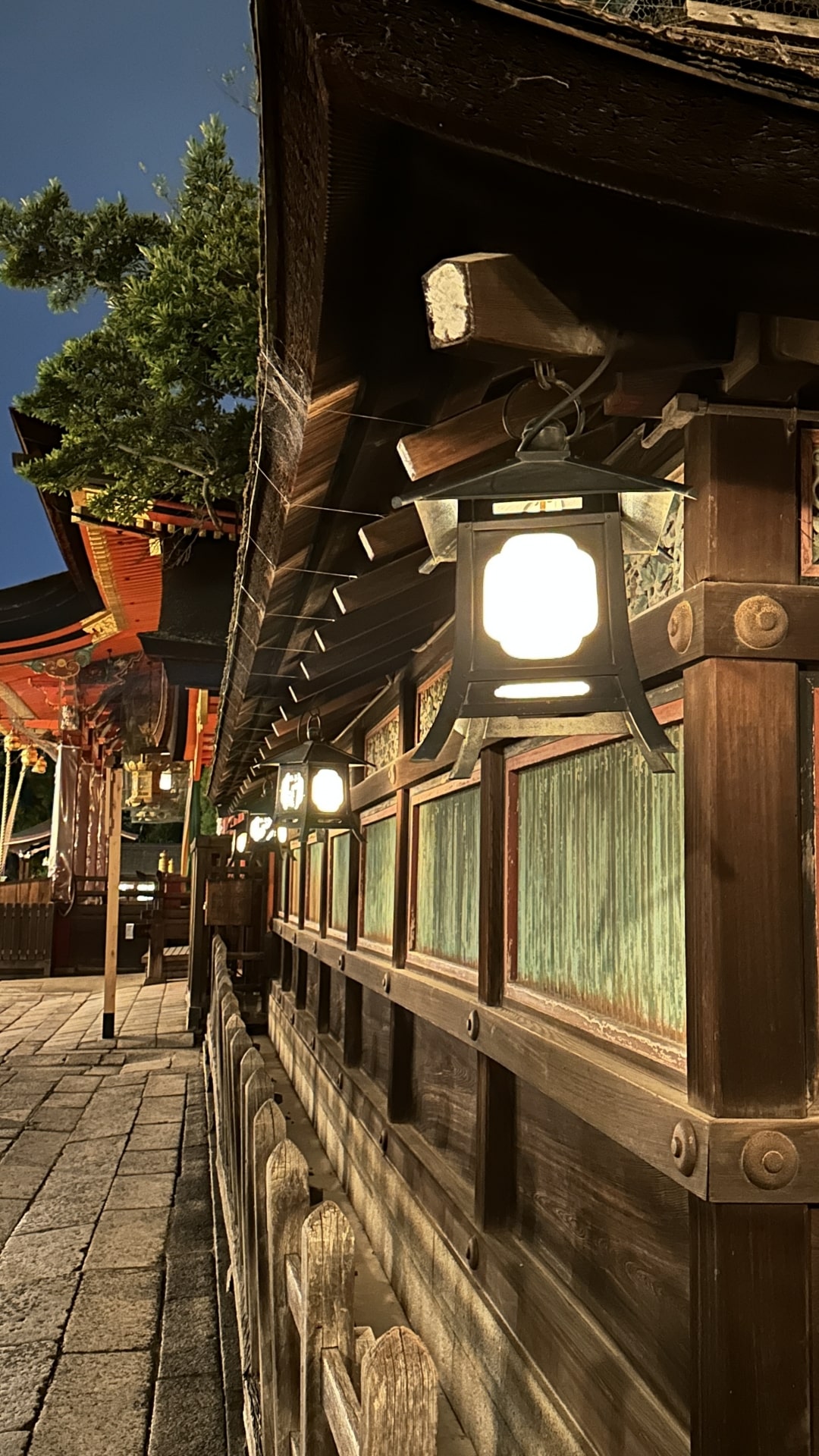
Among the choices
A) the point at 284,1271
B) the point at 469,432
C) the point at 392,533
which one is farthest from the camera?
the point at 392,533

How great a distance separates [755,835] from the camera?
2.39m

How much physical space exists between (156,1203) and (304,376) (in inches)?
277

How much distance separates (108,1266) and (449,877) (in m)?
3.56

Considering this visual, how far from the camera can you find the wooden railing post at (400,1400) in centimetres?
189

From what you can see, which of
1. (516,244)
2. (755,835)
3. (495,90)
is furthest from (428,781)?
(495,90)

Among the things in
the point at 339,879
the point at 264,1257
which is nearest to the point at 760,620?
the point at 264,1257

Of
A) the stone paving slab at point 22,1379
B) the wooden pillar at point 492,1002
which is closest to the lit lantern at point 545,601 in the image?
the wooden pillar at point 492,1002

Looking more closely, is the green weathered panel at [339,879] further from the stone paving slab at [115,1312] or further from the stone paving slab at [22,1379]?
the stone paving slab at [22,1379]

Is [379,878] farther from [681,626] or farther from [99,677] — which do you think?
[99,677]

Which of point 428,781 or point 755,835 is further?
point 428,781

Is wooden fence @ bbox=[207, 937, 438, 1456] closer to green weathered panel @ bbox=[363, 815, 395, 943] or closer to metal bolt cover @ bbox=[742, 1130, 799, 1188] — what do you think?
metal bolt cover @ bbox=[742, 1130, 799, 1188]

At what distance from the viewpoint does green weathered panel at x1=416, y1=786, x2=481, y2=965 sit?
15.7 ft

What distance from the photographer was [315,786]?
7.25m

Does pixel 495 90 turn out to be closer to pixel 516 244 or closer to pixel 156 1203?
pixel 516 244
